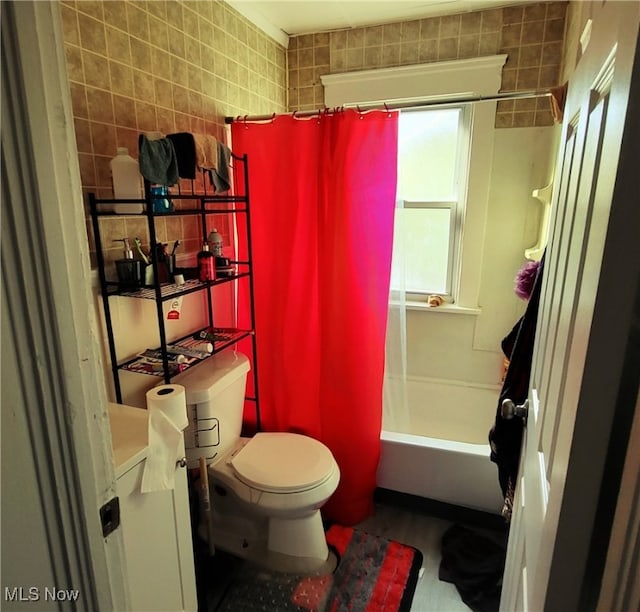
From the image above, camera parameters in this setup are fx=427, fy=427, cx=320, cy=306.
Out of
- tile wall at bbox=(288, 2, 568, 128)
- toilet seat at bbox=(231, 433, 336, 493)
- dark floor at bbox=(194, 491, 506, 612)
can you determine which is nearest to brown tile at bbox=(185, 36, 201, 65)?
tile wall at bbox=(288, 2, 568, 128)

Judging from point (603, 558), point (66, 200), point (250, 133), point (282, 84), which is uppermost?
point (282, 84)

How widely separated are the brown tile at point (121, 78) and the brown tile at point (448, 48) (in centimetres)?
159

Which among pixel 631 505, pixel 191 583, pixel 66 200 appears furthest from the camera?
pixel 191 583

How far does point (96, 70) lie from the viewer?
1.38 metres

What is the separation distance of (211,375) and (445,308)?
1.46 meters

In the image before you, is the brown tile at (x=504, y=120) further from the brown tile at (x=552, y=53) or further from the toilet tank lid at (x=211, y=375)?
the toilet tank lid at (x=211, y=375)

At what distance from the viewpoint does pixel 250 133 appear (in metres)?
1.95

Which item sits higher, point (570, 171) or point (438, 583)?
point (570, 171)

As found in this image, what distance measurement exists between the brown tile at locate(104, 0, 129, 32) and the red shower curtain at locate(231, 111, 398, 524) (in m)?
0.60

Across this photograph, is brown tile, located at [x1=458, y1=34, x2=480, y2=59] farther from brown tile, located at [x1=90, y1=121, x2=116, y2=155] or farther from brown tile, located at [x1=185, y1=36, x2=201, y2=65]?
brown tile, located at [x1=90, y1=121, x2=116, y2=155]

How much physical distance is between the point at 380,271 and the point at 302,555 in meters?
1.21

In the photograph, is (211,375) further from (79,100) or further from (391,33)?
(391,33)

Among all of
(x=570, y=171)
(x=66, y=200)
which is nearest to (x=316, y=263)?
(x=570, y=171)

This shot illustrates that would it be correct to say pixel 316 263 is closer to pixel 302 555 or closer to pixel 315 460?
pixel 315 460
